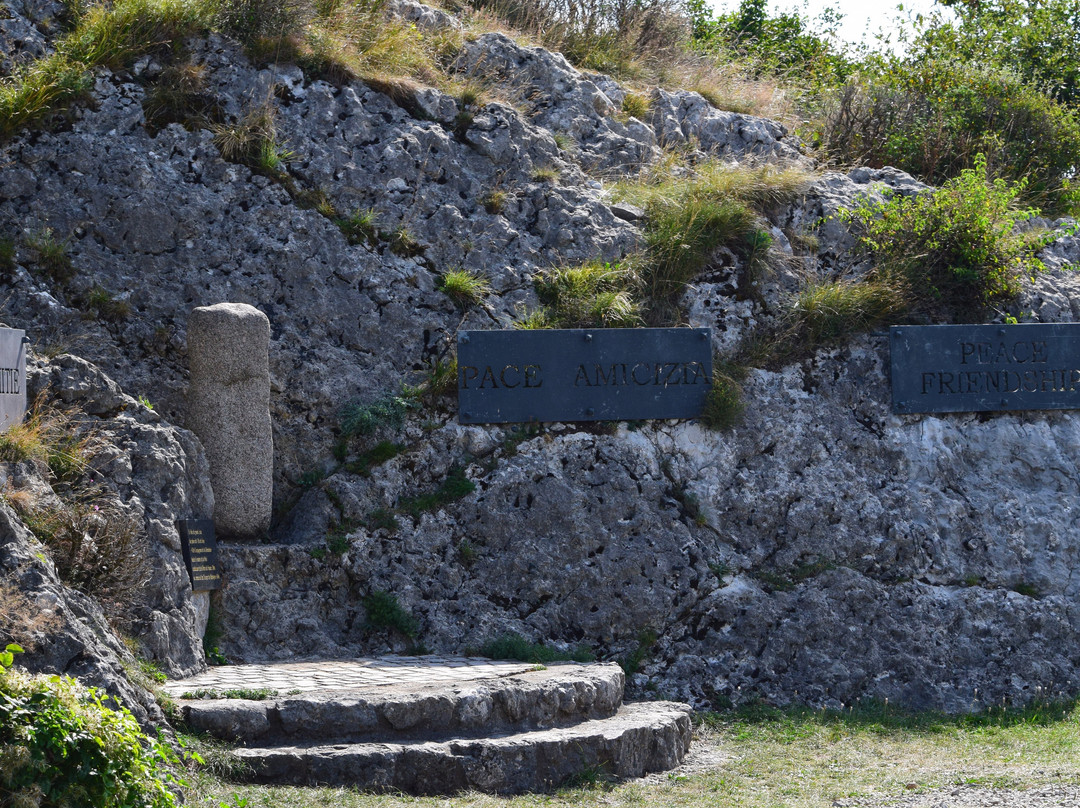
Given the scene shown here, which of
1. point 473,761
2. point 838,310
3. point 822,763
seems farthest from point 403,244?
point 822,763

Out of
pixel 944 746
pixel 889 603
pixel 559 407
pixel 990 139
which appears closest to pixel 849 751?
pixel 944 746

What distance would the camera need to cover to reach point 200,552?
6.94 meters

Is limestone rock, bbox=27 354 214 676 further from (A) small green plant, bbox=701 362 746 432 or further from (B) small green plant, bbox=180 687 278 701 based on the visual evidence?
(A) small green plant, bbox=701 362 746 432

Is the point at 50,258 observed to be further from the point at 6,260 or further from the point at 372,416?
the point at 372,416

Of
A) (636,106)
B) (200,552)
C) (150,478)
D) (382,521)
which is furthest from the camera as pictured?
(636,106)

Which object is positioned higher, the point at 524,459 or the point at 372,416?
the point at 372,416

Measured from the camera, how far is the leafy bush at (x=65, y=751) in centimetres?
378

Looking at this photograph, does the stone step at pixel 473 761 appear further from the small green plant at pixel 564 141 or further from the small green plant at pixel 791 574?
the small green plant at pixel 564 141

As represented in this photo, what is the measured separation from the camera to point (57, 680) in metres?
4.09

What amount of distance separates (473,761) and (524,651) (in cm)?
179

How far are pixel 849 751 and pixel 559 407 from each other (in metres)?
3.23

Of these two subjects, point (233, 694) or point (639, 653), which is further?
point (639, 653)

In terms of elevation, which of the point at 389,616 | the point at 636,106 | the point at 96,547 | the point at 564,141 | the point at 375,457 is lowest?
the point at 389,616

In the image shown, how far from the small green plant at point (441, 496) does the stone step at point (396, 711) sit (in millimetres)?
1858
